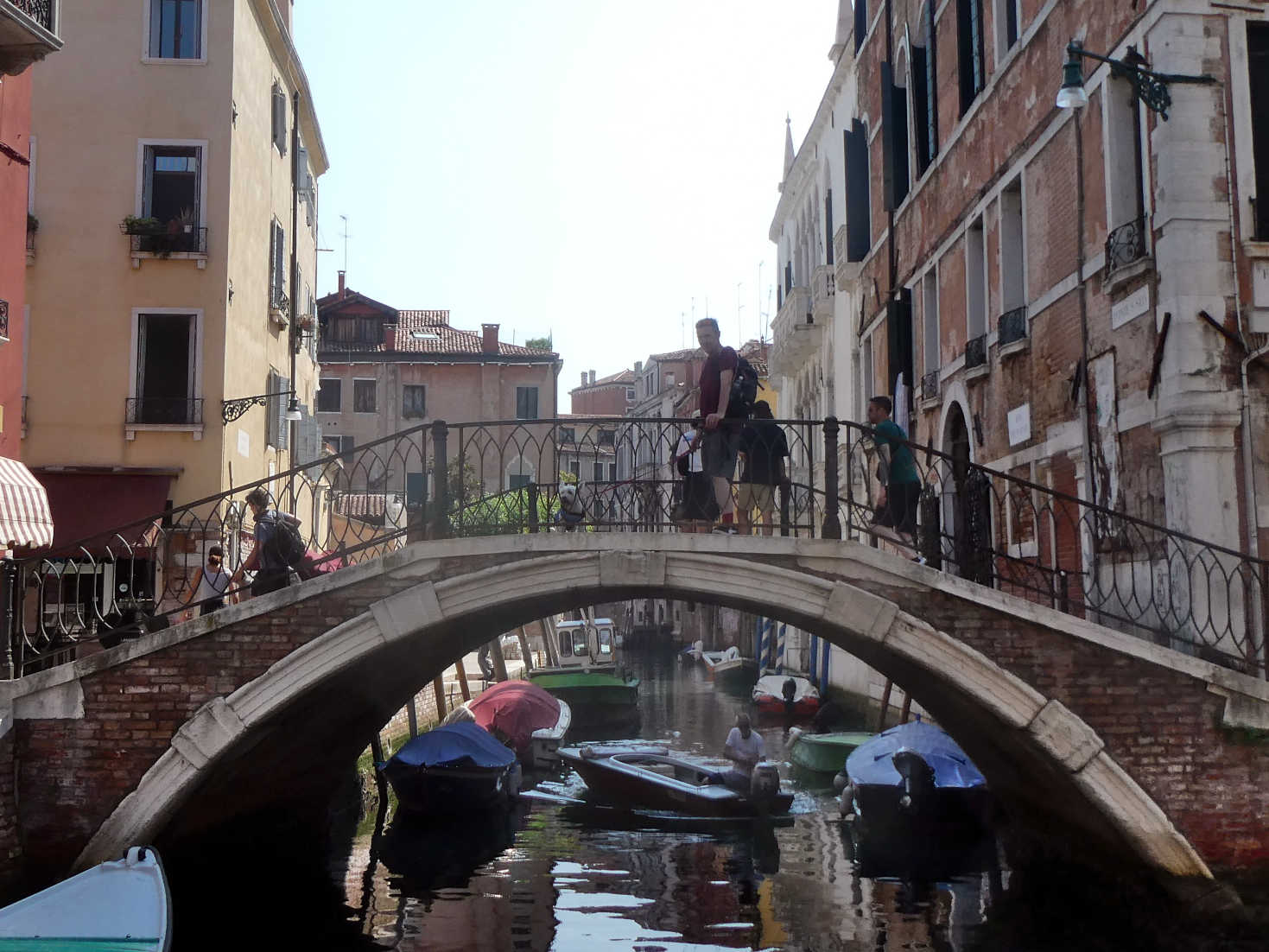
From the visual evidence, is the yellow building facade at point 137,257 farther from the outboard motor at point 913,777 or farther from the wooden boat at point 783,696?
the wooden boat at point 783,696

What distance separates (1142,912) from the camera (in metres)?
8.99

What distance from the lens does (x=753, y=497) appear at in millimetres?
9703

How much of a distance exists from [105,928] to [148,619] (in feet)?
7.21

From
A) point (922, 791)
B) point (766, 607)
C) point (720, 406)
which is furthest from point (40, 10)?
point (922, 791)

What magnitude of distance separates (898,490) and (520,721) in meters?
12.5

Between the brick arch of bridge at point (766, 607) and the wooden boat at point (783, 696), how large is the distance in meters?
15.0

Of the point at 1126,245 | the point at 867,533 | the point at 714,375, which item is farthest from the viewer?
the point at 867,533

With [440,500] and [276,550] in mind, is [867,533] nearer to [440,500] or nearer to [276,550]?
[440,500]

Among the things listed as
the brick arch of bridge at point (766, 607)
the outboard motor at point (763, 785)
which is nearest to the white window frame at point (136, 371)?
the brick arch of bridge at point (766, 607)

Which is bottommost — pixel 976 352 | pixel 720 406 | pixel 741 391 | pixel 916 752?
pixel 916 752

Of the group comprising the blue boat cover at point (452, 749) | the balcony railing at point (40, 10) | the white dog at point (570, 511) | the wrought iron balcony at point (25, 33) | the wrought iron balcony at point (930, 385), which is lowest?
the blue boat cover at point (452, 749)

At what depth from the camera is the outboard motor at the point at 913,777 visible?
1395cm

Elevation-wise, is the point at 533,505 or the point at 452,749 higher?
the point at 533,505

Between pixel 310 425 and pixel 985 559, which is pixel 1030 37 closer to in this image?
pixel 985 559
